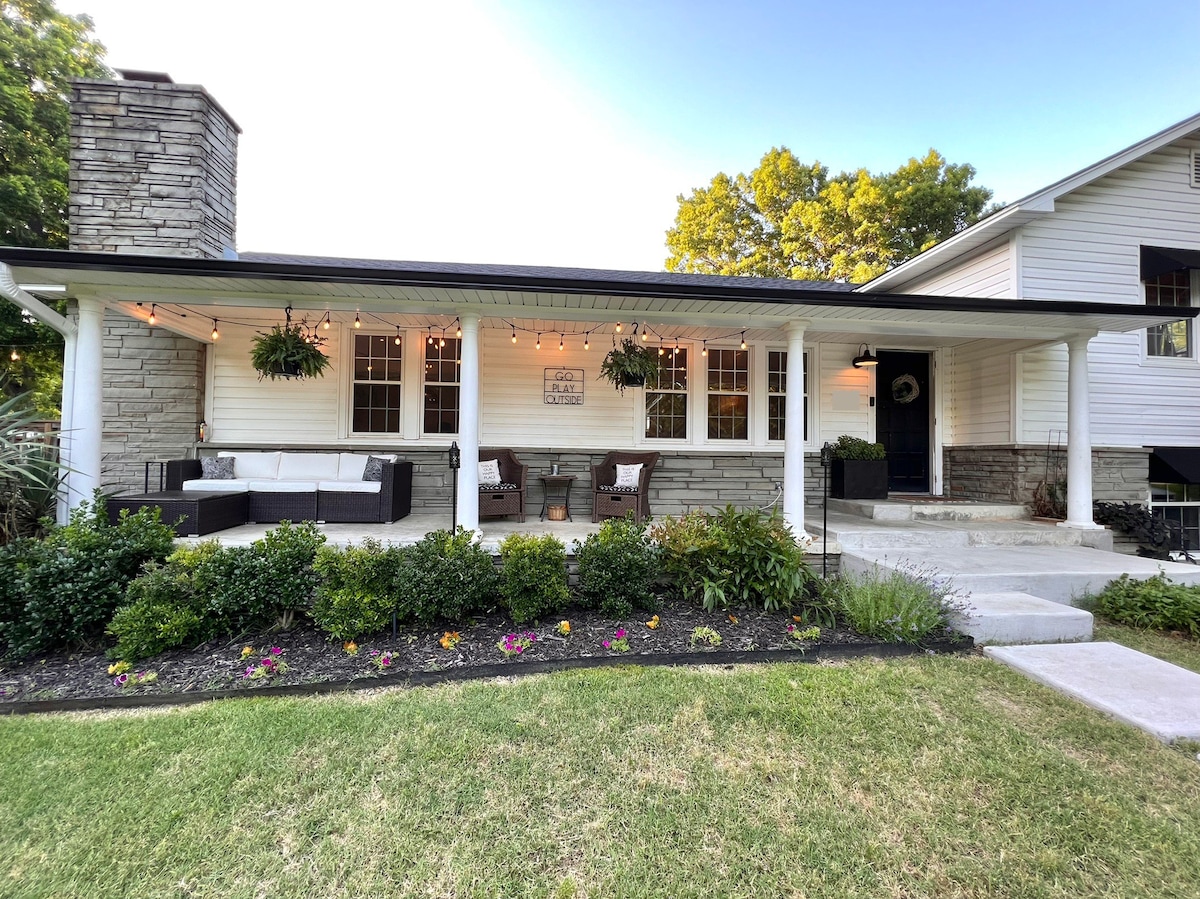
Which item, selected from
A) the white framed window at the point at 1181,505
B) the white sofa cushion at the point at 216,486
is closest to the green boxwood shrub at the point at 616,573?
the white sofa cushion at the point at 216,486

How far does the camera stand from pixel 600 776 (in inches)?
82.1

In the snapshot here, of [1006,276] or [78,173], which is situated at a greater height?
[78,173]

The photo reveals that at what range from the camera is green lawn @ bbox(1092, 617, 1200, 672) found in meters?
3.35

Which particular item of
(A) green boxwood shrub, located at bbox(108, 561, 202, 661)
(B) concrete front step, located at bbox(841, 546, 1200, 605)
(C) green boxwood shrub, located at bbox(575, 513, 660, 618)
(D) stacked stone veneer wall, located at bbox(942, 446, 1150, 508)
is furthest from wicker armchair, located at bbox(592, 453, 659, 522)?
(D) stacked stone veneer wall, located at bbox(942, 446, 1150, 508)

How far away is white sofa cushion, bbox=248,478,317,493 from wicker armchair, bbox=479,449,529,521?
1.97 metres

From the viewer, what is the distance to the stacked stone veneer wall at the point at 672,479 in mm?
6777

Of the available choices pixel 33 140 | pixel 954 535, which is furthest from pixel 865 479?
pixel 33 140

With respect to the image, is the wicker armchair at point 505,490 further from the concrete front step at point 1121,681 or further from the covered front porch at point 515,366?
the concrete front step at point 1121,681

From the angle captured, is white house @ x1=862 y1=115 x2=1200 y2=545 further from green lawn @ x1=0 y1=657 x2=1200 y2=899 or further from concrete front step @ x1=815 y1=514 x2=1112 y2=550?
green lawn @ x1=0 y1=657 x2=1200 y2=899

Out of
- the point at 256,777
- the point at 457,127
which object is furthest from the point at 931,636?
the point at 457,127

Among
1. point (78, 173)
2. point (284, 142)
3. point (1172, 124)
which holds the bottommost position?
point (78, 173)

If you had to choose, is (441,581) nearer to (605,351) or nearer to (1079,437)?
Result: (605,351)

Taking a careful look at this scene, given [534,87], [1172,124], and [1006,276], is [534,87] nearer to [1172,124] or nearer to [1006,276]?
[1006,276]

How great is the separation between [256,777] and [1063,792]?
11.0 feet
